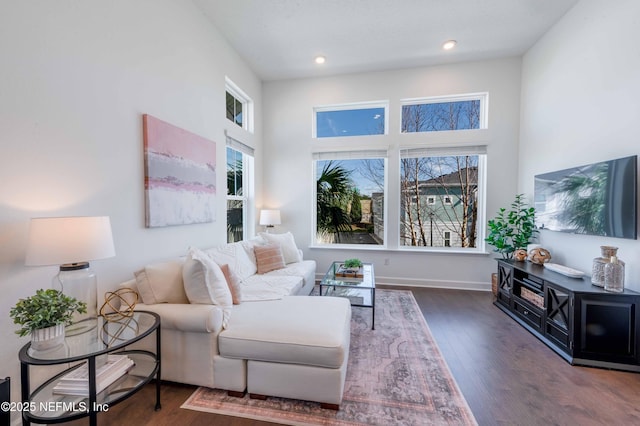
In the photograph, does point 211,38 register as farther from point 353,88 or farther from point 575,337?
point 575,337

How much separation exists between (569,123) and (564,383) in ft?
8.69

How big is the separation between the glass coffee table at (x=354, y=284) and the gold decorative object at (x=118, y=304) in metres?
1.60

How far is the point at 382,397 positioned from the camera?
5.50 ft

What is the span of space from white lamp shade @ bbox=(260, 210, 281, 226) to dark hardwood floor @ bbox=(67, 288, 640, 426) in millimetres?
2486

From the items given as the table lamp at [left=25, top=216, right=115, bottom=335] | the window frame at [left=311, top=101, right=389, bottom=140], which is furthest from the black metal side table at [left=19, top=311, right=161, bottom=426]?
the window frame at [left=311, top=101, right=389, bottom=140]

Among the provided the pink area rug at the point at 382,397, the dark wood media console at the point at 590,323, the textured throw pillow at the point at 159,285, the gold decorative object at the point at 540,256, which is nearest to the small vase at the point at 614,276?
the dark wood media console at the point at 590,323

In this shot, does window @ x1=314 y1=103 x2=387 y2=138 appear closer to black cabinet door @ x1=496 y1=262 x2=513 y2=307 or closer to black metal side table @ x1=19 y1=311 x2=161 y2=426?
black cabinet door @ x1=496 y1=262 x2=513 y2=307

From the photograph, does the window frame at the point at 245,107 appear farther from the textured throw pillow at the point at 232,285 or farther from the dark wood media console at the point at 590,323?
the dark wood media console at the point at 590,323

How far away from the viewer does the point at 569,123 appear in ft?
9.34

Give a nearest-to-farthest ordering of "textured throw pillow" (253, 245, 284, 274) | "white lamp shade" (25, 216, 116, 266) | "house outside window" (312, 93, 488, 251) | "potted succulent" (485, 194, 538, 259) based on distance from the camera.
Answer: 1. "white lamp shade" (25, 216, 116, 266)
2. "textured throw pillow" (253, 245, 284, 274)
3. "potted succulent" (485, 194, 538, 259)
4. "house outside window" (312, 93, 488, 251)

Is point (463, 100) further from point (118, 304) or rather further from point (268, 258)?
point (118, 304)

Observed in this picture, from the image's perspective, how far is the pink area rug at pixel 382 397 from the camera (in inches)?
59.6

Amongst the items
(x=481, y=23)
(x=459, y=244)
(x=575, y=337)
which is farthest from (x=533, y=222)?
(x=481, y=23)

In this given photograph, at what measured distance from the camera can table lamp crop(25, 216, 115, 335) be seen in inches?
49.8
